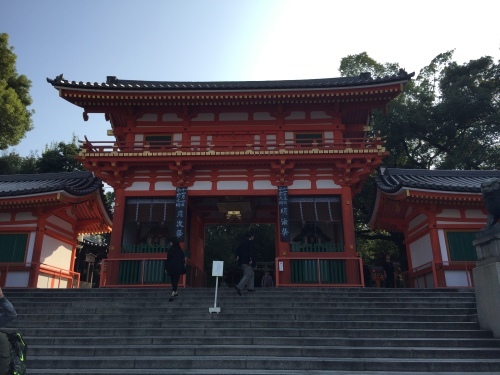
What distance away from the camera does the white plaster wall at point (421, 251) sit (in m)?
15.5

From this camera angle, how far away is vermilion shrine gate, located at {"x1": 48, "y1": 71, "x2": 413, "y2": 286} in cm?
1455

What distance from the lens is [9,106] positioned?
2627 centimetres

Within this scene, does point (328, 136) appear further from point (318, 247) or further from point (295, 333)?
point (295, 333)

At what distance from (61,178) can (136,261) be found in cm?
744

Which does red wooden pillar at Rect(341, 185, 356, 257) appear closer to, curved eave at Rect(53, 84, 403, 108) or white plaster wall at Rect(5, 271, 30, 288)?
curved eave at Rect(53, 84, 403, 108)

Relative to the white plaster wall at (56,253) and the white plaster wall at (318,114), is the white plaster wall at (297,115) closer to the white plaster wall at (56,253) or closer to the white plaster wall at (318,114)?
the white plaster wall at (318,114)

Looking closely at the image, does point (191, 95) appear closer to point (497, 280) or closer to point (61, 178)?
point (61, 178)

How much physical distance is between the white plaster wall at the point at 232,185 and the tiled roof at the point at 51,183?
5.75m

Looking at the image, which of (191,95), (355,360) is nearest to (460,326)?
(355,360)

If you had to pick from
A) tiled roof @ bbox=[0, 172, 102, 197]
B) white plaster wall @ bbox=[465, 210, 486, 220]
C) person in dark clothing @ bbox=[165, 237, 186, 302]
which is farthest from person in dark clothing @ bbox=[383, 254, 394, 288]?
tiled roof @ bbox=[0, 172, 102, 197]

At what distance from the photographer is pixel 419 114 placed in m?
26.9

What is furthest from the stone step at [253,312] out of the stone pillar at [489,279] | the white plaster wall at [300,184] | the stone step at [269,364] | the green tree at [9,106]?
the green tree at [9,106]

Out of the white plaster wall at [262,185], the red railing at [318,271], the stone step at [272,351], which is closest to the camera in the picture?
the stone step at [272,351]

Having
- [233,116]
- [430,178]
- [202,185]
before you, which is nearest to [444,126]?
[430,178]
